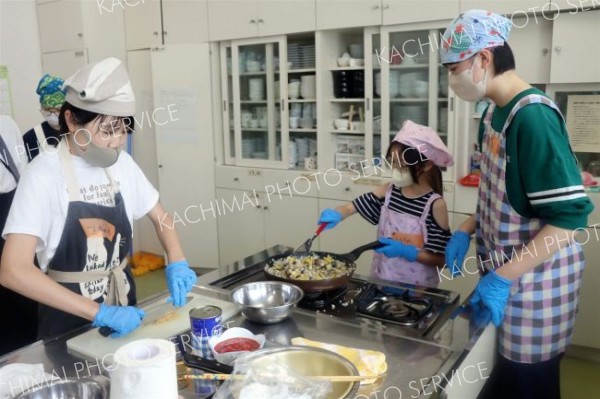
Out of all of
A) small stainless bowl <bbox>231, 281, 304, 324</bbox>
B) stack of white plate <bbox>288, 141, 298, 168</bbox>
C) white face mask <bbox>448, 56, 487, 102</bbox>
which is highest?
white face mask <bbox>448, 56, 487, 102</bbox>

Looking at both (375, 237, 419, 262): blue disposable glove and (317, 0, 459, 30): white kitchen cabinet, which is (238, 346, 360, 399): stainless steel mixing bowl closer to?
(375, 237, 419, 262): blue disposable glove

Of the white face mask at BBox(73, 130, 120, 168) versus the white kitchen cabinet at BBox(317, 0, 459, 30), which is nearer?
the white face mask at BBox(73, 130, 120, 168)

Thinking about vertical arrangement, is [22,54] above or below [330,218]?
above

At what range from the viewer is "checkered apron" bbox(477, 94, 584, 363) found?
1.43 meters

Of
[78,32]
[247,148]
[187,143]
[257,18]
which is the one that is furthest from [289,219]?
[78,32]

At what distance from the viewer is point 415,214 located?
6.11 ft

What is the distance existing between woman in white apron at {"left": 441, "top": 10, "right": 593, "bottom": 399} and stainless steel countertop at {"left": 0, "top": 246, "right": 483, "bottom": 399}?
0.21 m

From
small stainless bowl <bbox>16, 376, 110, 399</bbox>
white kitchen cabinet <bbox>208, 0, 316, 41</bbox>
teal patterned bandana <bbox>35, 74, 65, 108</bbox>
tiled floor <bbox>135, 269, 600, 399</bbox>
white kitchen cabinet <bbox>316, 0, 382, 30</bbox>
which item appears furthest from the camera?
white kitchen cabinet <bbox>208, 0, 316, 41</bbox>

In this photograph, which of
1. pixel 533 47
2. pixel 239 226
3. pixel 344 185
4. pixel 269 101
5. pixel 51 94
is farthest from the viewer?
pixel 239 226

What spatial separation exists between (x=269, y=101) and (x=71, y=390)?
9.54 ft

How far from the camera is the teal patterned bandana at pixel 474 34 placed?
1382 millimetres

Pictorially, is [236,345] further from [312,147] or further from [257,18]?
[257,18]

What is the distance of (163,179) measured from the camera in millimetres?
3949

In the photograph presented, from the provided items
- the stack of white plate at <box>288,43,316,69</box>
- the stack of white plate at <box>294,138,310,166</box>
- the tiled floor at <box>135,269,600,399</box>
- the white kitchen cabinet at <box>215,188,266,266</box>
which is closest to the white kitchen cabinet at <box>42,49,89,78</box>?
the white kitchen cabinet at <box>215,188,266,266</box>
